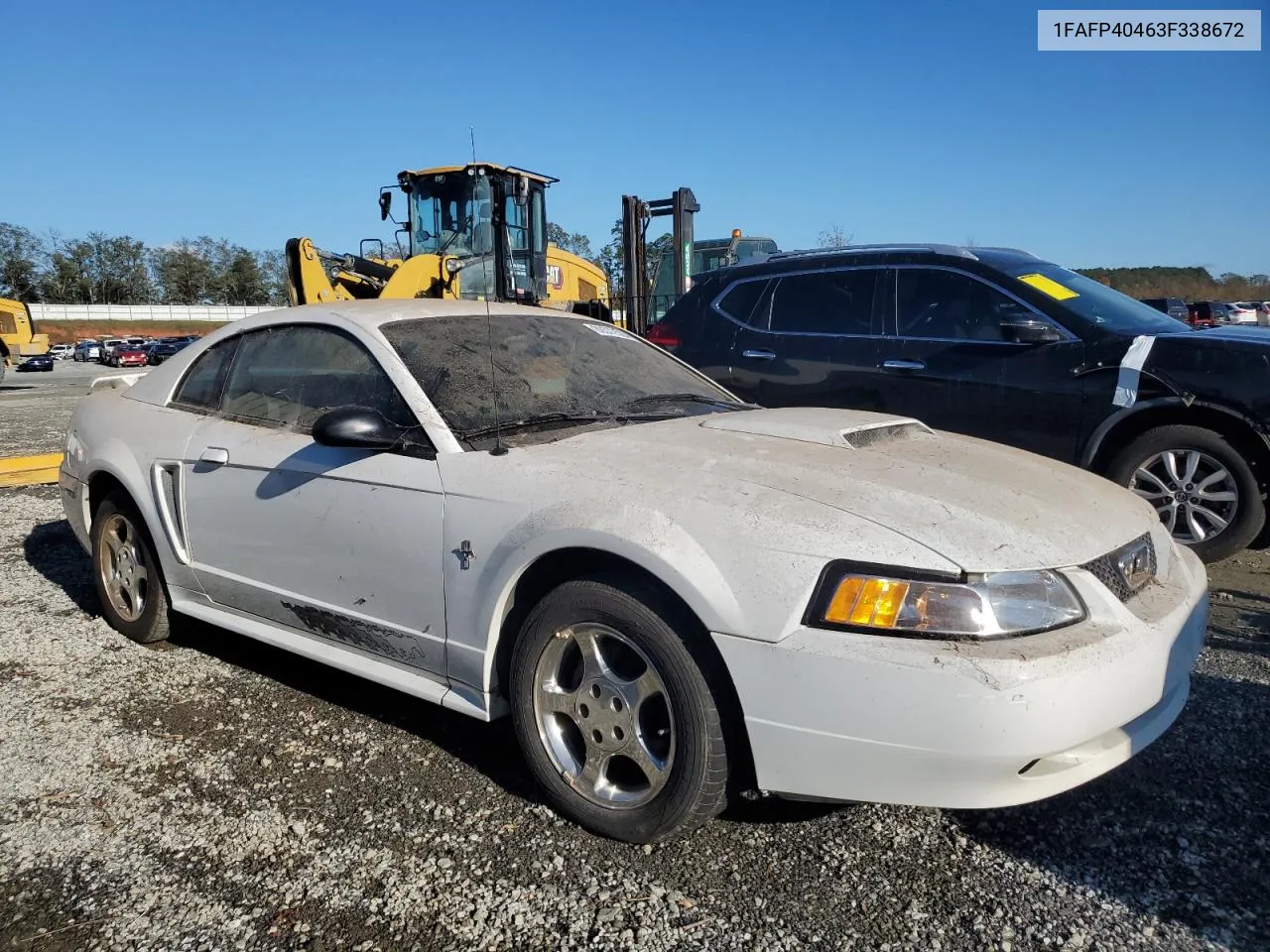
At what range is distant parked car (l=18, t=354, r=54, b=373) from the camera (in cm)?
3734

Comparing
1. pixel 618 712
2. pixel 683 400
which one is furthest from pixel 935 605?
pixel 683 400

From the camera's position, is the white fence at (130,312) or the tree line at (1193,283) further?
the white fence at (130,312)

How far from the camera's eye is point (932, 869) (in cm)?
241

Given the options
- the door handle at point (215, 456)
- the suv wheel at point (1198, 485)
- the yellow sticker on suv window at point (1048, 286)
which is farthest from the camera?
the yellow sticker on suv window at point (1048, 286)

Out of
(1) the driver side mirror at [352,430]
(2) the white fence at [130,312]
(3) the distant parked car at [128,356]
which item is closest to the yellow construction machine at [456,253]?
(1) the driver side mirror at [352,430]

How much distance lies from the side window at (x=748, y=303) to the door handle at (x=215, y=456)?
3630 mm

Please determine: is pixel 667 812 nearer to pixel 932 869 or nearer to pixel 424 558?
pixel 932 869

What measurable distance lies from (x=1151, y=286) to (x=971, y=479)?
55.1 meters

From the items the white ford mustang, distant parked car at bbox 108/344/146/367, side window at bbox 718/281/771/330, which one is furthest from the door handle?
distant parked car at bbox 108/344/146/367

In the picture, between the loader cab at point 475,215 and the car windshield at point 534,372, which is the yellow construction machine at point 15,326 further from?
the car windshield at point 534,372

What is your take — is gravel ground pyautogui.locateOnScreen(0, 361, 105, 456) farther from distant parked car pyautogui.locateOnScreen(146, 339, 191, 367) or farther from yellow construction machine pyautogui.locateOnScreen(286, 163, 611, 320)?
distant parked car pyautogui.locateOnScreen(146, 339, 191, 367)

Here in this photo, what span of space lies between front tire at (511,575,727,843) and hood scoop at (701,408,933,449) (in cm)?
84

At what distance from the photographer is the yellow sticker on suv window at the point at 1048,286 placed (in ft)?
17.5

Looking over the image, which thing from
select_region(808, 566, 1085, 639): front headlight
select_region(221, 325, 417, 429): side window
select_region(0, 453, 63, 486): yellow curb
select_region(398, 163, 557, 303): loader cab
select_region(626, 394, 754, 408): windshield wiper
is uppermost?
select_region(398, 163, 557, 303): loader cab
